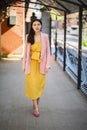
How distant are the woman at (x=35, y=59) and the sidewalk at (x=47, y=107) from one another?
0.35 meters

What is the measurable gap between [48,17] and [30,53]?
11810 millimetres

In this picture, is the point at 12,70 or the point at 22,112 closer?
the point at 22,112

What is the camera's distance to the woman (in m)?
6.65

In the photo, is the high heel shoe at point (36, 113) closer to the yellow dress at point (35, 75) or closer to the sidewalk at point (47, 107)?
the sidewalk at point (47, 107)

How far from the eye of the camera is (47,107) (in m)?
7.32

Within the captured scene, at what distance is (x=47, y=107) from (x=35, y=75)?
91 cm

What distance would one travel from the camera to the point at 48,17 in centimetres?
1834

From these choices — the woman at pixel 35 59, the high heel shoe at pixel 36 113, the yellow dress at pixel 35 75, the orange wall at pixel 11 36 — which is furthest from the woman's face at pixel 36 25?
the orange wall at pixel 11 36

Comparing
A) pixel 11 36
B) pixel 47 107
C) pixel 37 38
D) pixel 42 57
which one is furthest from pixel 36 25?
pixel 11 36

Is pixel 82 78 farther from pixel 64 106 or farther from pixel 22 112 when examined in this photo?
pixel 22 112

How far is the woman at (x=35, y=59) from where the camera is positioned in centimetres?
665

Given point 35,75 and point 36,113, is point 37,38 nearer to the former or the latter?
point 35,75

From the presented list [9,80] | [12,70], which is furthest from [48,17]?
[9,80]

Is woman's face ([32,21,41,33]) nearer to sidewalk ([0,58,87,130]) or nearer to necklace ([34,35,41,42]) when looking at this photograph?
necklace ([34,35,41,42])
